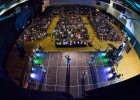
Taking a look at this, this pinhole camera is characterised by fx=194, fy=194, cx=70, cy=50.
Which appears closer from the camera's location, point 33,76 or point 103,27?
point 33,76

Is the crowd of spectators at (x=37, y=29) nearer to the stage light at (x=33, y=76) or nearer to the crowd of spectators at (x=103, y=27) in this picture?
the crowd of spectators at (x=103, y=27)

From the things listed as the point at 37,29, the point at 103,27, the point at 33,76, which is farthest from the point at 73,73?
the point at 103,27

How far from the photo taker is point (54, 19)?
40.1 meters

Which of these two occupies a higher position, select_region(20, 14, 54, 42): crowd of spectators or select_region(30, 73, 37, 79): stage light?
select_region(20, 14, 54, 42): crowd of spectators

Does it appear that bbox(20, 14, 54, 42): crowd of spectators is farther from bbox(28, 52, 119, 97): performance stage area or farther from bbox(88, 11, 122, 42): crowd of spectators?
bbox(88, 11, 122, 42): crowd of spectators

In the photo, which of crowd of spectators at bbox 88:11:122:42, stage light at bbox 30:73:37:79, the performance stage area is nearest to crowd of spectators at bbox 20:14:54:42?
the performance stage area

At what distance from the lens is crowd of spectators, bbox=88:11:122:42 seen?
32656mm

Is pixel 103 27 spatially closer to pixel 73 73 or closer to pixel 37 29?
pixel 37 29

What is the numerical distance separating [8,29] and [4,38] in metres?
1.92

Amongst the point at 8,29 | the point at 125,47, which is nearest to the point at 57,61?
the point at 8,29

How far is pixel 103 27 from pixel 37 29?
12065 millimetres

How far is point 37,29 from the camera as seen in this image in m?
35.2

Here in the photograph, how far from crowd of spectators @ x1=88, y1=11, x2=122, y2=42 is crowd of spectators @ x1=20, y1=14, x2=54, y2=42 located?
898 cm

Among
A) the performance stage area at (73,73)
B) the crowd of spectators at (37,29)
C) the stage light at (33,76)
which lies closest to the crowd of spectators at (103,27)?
the performance stage area at (73,73)
